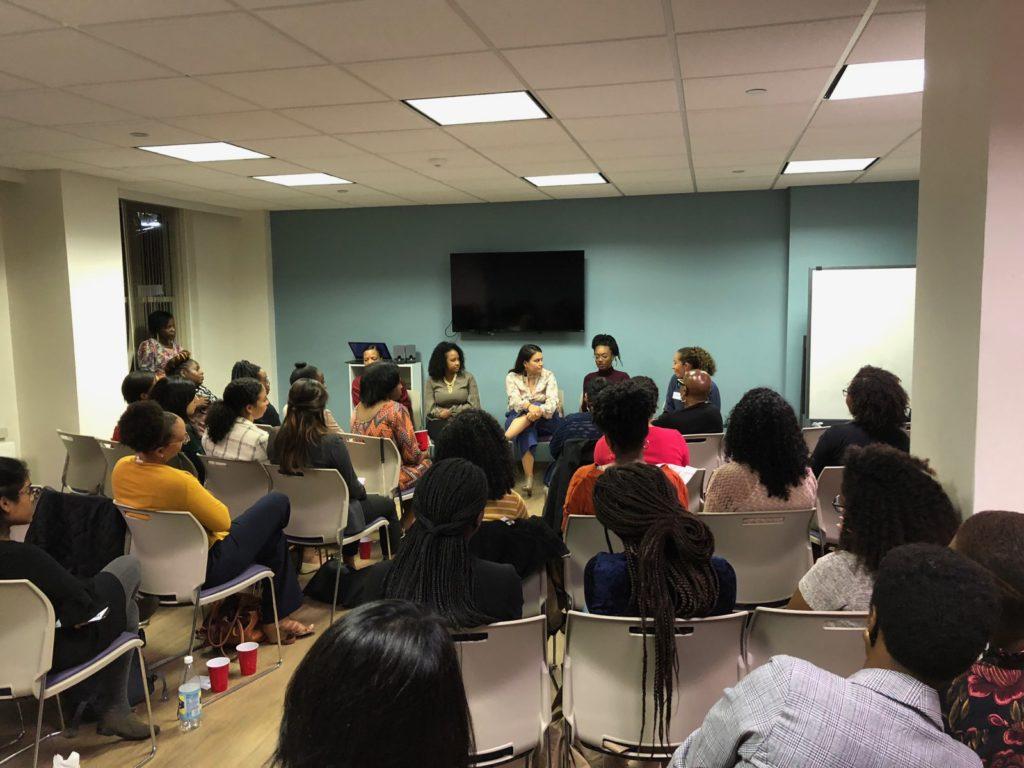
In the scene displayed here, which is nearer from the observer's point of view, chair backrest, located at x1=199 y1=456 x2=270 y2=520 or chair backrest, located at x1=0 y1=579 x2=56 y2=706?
chair backrest, located at x1=0 y1=579 x2=56 y2=706

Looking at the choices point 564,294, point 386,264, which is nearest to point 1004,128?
point 564,294

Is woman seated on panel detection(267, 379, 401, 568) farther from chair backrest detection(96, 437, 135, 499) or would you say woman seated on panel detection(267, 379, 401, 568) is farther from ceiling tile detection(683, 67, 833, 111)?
ceiling tile detection(683, 67, 833, 111)

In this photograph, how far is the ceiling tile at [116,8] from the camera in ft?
7.99

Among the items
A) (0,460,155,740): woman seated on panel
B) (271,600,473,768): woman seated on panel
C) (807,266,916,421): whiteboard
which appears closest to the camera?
(271,600,473,768): woman seated on panel

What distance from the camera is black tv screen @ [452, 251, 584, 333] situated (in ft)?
24.7

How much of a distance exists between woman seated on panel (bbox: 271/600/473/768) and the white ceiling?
89.1 inches

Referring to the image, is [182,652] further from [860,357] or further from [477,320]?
[860,357]

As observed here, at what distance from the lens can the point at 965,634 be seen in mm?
1043

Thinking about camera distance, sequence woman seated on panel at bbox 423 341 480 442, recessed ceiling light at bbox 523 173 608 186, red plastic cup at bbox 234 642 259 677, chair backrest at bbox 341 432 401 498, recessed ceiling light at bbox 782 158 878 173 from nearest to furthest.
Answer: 1. red plastic cup at bbox 234 642 259 677
2. chair backrest at bbox 341 432 401 498
3. recessed ceiling light at bbox 782 158 878 173
4. recessed ceiling light at bbox 523 173 608 186
5. woman seated on panel at bbox 423 341 480 442

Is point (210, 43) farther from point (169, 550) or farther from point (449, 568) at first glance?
point (449, 568)

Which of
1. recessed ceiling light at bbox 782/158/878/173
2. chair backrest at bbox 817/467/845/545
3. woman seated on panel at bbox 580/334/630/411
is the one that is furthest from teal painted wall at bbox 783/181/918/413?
chair backrest at bbox 817/467/845/545

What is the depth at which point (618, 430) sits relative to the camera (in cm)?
294

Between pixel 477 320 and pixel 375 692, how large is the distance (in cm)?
711

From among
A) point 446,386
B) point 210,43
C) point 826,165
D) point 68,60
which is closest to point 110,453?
point 68,60
